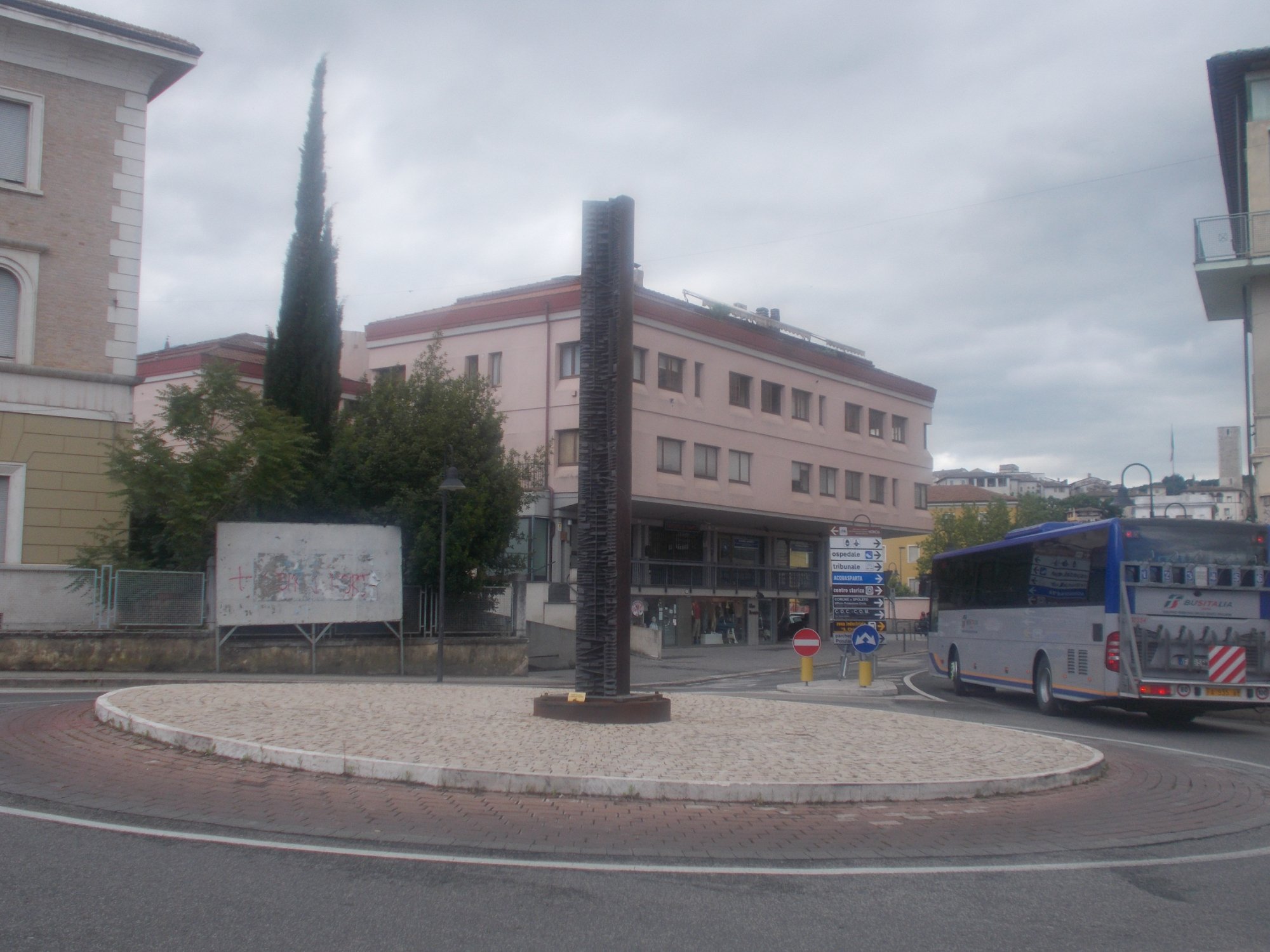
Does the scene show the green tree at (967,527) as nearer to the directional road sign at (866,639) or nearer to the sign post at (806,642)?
the directional road sign at (866,639)

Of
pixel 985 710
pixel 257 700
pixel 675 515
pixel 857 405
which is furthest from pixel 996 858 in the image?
pixel 857 405

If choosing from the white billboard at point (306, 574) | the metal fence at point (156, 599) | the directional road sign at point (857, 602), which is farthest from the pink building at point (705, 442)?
the directional road sign at point (857, 602)

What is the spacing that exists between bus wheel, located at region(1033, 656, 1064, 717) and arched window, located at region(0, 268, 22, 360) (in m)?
20.5

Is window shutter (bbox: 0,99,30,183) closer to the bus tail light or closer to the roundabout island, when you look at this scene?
the roundabout island

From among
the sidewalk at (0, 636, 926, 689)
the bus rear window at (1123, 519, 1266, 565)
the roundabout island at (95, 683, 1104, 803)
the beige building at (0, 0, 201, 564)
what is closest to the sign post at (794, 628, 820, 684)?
the sidewalk at (0, 636, 926, 689)

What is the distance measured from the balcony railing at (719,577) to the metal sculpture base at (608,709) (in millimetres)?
26232

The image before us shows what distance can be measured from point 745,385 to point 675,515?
20.2 ft

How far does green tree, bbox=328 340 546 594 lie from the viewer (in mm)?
26578

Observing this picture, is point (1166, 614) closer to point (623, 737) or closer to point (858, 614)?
point (858, 614)

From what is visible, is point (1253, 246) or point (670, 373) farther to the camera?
point (670, 373)

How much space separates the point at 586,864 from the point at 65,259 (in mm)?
21743

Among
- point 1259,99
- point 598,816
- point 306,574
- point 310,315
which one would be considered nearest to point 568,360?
point 310,315

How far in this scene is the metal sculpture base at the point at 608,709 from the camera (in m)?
13.0

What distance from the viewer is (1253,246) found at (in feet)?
85.5
